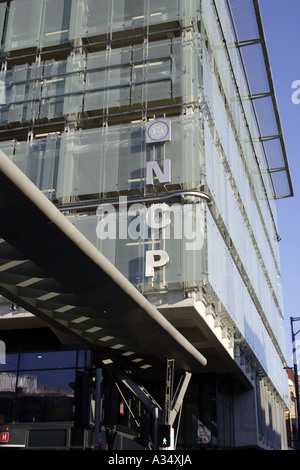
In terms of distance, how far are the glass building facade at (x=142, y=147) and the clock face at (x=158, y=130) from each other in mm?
240

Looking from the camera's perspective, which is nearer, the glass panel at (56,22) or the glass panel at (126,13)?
the glass panel at (126,13)

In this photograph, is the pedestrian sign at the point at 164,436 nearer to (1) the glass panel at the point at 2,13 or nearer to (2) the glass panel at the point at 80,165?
(2) the glass panel at the point at 80,165

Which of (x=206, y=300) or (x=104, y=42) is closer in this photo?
(x=206, y=300)

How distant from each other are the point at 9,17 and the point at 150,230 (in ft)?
40.5

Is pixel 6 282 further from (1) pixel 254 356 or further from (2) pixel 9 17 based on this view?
(1) pixel 254 356

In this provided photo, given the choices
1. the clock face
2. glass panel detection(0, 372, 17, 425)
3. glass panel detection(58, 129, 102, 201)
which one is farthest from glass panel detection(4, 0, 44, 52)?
glass panel detection(0, 372, 17, 425)

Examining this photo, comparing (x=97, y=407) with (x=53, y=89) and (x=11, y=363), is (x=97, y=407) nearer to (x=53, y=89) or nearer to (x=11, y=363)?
(x=11, y=363)

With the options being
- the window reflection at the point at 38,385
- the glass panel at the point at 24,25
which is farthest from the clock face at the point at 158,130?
the window reflection at the point at 38,385

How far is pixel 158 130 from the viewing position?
23094 millimetres

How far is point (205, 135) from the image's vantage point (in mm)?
23531

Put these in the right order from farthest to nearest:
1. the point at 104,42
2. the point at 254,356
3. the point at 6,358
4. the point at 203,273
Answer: the point at 254,356 → the point at 104,42 → the point at 6,358 → the point at 203,273

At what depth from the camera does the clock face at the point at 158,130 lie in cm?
2294

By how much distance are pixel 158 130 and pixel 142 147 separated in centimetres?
86

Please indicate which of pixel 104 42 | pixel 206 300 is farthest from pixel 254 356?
pixel 104 42
